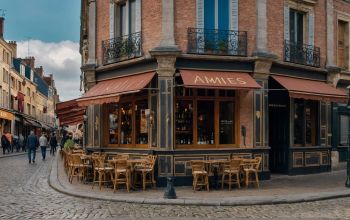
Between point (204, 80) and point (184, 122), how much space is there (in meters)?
1.62

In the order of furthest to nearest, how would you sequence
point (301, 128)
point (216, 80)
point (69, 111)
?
point (69, 111)
point (301, 128)
point (216, 80)

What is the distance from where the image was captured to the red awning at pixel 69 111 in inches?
843

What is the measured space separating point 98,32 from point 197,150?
240 inches

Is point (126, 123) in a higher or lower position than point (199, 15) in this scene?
lower

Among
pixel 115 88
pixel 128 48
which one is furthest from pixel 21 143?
pixel 115 88

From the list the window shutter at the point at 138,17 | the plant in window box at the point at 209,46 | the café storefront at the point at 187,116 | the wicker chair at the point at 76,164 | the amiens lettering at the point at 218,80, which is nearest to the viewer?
the amiens lettering at the point at 218,80

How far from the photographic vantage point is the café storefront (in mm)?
14508

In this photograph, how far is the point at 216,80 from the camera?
1441cm

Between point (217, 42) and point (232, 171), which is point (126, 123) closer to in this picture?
point (217, 42)

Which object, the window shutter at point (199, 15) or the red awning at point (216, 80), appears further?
the window shutter at point (199, 15)

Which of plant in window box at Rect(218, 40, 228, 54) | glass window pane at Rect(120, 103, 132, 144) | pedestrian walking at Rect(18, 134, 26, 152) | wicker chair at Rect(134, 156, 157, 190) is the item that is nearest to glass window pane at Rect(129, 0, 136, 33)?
glass window pane at Rect(120, 103, 132, 144)

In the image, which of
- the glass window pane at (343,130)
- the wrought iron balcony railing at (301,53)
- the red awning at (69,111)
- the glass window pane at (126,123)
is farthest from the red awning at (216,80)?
the glass window pane at (343,130)

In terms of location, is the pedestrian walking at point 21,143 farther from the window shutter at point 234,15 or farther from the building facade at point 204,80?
the window shutter at point 234,15

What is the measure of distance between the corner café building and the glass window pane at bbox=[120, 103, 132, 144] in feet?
0.11
